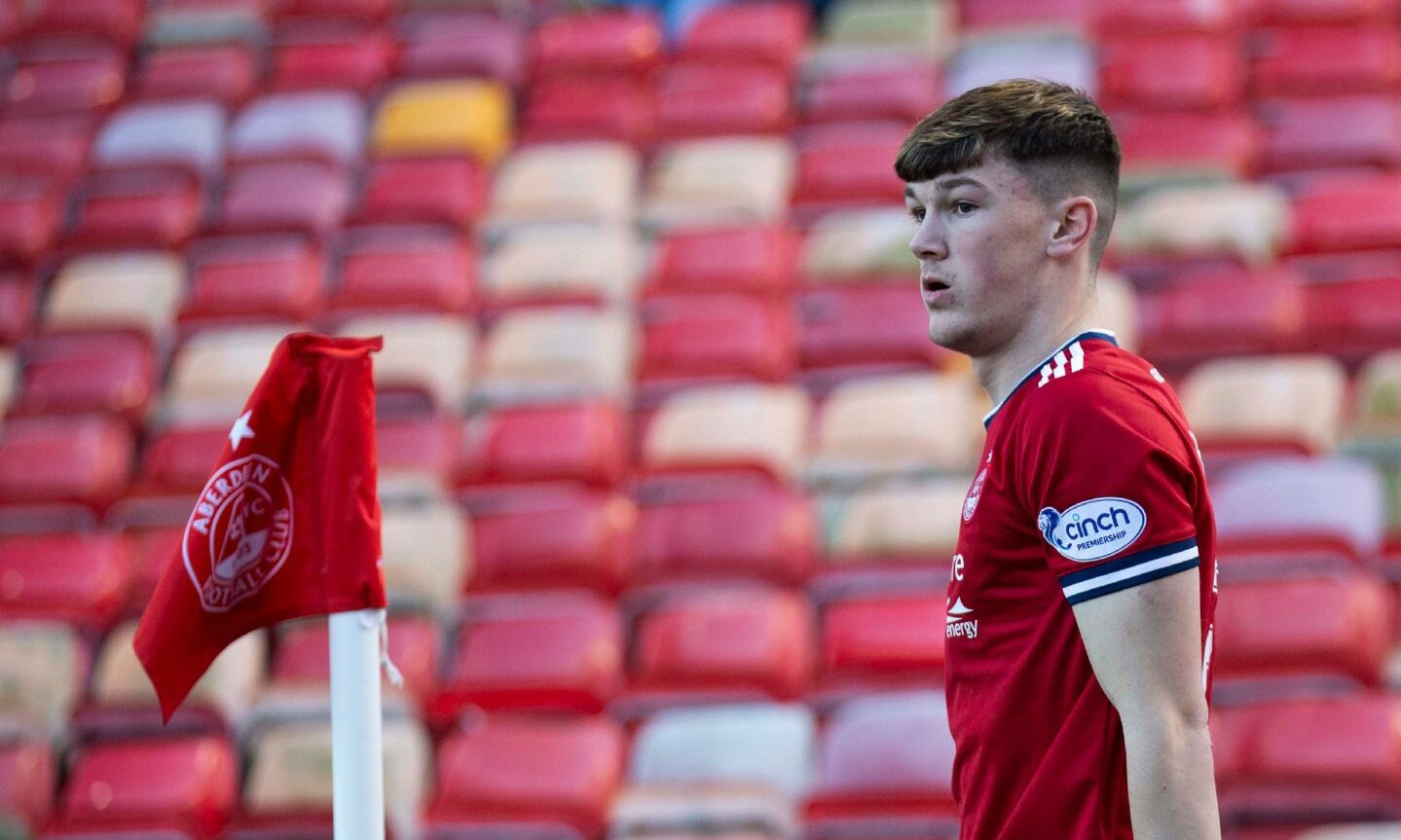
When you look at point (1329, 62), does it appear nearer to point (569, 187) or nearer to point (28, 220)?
point (569, 187)

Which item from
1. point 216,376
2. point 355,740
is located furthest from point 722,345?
point 355,740

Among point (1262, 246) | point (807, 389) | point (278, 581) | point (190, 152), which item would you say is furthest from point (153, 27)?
point (278, 581)

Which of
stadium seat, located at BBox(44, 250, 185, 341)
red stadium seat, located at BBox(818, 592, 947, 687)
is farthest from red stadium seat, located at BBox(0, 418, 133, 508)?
red stadium seat, located at BBox(818, 592, 947, 687)

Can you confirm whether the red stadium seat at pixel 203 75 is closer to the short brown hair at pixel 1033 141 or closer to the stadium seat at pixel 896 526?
the stadium seat at pixel 896 526

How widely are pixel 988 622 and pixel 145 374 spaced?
3693mm

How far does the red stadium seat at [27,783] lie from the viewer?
3.36 metres

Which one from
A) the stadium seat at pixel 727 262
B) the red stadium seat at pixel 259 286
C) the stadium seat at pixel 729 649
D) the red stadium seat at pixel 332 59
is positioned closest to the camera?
the stadium seat at pixel 729 649

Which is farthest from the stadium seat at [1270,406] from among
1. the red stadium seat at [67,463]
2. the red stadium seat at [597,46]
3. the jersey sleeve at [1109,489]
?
the red stadium seat at [67,463]

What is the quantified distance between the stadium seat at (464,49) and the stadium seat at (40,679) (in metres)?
2.46

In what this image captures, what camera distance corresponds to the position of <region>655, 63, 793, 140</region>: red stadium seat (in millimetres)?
4906

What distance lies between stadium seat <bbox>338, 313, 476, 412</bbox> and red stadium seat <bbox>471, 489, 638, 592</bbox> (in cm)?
58

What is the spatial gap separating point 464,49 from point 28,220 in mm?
1509

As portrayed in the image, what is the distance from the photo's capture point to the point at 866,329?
13.4 feet

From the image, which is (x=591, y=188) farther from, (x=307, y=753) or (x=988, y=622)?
(x=988, y=622)
